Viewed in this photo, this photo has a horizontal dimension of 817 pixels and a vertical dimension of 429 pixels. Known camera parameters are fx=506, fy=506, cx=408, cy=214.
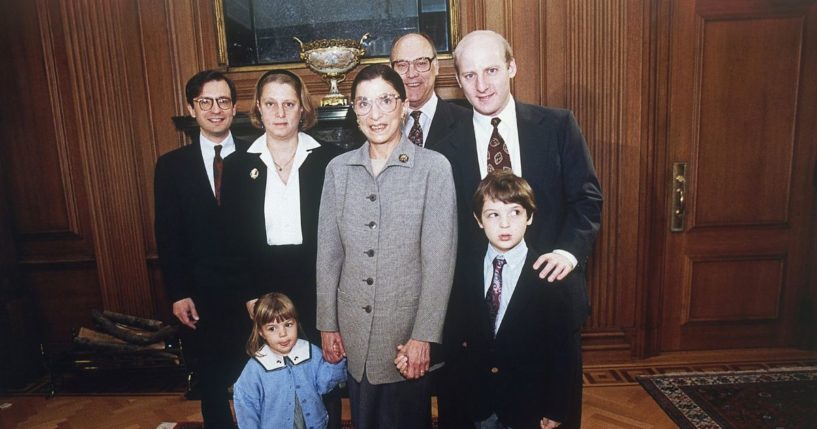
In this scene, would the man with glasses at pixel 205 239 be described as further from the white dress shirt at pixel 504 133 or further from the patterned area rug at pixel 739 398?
the patterned area rug at pixel 739 398

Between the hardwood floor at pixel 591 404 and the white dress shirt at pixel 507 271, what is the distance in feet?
4.20

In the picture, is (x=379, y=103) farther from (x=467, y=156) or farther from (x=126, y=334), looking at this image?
(x=126, y=334)

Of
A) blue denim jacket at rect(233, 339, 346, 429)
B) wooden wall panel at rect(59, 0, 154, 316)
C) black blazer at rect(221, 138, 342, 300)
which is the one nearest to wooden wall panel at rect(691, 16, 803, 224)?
black blazer at rect(221, 138, 342, 300)

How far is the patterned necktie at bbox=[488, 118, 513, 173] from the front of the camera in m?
1.75

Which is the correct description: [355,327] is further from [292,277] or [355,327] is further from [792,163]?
[792,163]

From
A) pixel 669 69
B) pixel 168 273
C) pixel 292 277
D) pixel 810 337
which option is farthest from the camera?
pixel 810 337

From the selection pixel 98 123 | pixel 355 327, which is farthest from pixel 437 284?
pixel 98 123

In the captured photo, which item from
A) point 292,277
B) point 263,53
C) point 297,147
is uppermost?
point 263,53

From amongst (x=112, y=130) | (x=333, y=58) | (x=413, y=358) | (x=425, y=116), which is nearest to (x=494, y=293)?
(x=413, y=358)

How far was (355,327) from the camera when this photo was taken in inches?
64.4

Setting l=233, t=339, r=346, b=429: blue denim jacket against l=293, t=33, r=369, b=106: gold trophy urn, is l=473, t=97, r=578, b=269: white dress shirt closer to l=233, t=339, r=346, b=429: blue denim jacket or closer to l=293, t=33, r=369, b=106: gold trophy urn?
l=233, t=339, r=346, b=429: blue denim jacket

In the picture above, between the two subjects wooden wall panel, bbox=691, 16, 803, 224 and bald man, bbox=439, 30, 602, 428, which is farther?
wooden wall panel, bbox=691, 16, 803, 224

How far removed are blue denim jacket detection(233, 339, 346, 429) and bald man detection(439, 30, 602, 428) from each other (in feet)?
1.65

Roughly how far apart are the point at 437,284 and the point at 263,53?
83.6 inches
